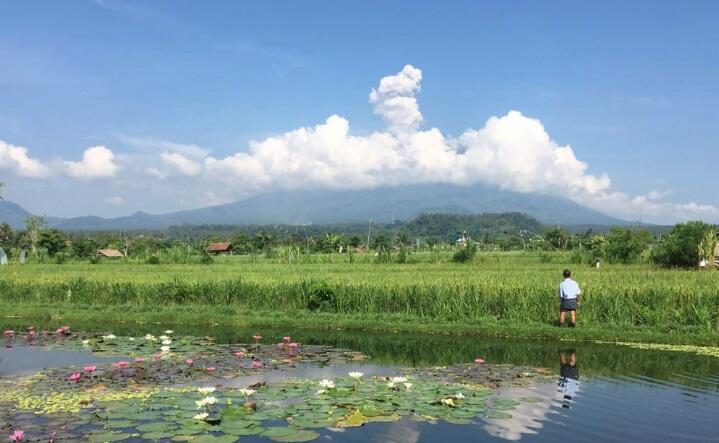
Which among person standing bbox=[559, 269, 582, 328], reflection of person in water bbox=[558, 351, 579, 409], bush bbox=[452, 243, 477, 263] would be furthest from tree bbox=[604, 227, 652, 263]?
reflection of person in water bbox=[558, 351, 579, 409]

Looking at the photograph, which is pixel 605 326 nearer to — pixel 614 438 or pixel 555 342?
pixel 555 342

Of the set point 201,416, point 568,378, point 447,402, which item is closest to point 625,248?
point 568,378

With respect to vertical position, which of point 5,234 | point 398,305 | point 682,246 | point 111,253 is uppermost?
point 682,246

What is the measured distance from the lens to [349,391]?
8.37m

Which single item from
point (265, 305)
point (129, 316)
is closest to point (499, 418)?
point (265, 305)

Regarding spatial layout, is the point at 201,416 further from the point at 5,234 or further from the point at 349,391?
the point at 5,234

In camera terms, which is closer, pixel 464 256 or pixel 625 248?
pixel 625 248

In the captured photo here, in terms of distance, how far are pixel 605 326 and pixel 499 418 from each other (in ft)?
27.8

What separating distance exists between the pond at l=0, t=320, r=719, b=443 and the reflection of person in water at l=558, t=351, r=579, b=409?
36 millimetres

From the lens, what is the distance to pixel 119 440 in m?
6.37

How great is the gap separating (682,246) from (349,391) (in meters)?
31.9

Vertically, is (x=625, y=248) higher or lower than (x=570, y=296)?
higher

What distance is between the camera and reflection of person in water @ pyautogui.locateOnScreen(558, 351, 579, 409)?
891 cm

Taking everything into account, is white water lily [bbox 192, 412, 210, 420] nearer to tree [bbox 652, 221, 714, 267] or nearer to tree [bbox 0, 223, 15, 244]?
tree [bbox 652, 221, 714, 267]
